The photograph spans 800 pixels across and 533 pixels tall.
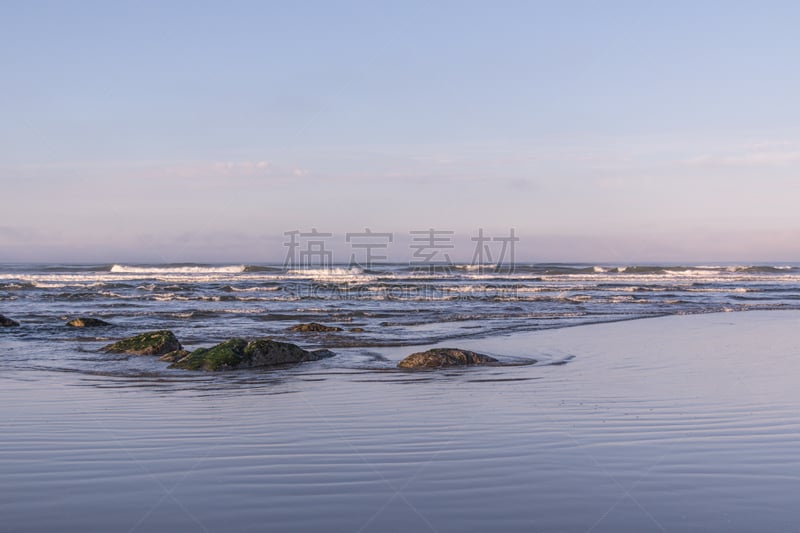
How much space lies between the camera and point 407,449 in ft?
17.4

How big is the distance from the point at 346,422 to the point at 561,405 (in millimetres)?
2106

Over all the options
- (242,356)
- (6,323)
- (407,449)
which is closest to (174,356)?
(242,356)

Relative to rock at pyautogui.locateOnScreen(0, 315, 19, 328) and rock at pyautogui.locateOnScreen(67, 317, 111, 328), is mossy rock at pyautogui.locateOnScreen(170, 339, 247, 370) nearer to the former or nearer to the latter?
rock at pyautogui.locateOnScreen(67, 317, 111, 328)

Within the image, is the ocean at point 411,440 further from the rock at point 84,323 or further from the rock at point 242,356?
the rock at point 84,323

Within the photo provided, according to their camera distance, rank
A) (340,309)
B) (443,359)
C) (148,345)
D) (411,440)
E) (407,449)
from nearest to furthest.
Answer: (407,449) → (411,440) → (443,359) → (148,345) → (340,309)

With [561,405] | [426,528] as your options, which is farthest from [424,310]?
[426,528]

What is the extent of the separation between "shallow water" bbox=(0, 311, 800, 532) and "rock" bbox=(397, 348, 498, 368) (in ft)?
2.01

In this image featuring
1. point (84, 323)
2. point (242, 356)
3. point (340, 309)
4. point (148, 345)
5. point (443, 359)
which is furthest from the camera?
point (340, 309)

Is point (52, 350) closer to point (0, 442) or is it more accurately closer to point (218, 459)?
point (0, 442)

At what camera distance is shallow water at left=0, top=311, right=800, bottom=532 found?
3828 millimetres

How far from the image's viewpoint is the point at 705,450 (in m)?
5.13

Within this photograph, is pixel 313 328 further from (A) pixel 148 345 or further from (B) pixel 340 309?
(B) pixel 340 309

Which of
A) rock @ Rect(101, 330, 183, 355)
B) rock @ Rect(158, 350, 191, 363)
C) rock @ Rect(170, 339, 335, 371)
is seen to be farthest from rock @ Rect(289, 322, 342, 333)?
rock @ Rect(158, 350, 191, 363)

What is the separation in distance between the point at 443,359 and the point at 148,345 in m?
4.98
